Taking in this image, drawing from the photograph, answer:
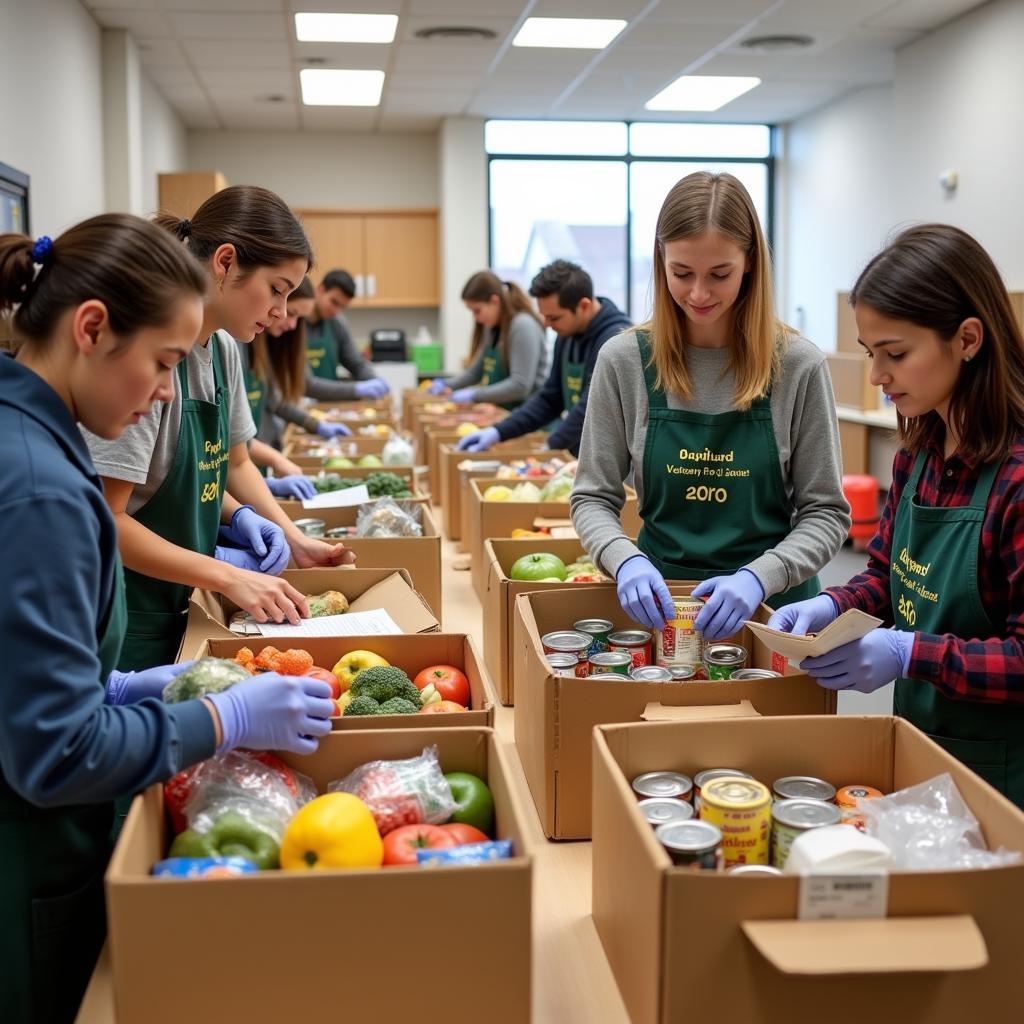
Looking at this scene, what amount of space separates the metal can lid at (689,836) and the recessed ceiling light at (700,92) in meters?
8.18

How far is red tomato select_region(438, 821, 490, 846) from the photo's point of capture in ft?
3.69

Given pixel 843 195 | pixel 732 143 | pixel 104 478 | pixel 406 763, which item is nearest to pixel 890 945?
pixel 406 763

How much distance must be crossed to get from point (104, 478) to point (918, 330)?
3.88ft

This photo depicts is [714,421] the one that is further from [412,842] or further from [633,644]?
[412,842]

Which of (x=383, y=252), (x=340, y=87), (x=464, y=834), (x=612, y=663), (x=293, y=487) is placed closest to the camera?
(x=464, y=834)

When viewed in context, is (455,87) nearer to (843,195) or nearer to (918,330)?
(843,195)

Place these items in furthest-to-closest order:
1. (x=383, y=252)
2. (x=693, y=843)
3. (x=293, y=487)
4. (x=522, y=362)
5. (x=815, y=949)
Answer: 1. (x=383, y=252)
2. (x=522, y=362)
3. (x=293, y=487)
4. (x=693, y=843)
5. (x=815, y=949)

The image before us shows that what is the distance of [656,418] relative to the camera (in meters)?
1.94

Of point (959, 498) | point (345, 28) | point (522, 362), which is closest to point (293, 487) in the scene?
point (959, 498)

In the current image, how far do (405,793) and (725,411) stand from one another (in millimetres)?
994

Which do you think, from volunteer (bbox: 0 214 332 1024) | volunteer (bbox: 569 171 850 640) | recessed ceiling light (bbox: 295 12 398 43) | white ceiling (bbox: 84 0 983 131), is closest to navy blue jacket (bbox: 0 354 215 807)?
volunteer (bbox: 0 214 332 1024)

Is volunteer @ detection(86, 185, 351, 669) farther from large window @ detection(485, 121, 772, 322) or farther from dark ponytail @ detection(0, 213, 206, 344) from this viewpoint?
large window @ detection(485, 121, 772, 322)

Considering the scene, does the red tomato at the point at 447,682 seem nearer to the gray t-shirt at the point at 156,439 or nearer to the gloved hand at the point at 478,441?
the gray t-shirt at the point at 156,439

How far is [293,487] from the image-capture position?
10.5 ft
